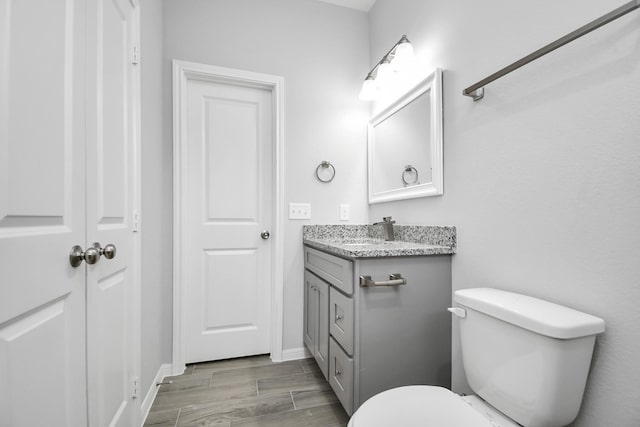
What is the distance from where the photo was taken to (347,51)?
7.19 feet

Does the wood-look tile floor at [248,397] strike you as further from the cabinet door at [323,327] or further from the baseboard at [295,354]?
the cabinet door at [323,327]

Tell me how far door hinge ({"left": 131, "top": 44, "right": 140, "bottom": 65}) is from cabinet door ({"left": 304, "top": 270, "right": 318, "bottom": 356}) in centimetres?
149

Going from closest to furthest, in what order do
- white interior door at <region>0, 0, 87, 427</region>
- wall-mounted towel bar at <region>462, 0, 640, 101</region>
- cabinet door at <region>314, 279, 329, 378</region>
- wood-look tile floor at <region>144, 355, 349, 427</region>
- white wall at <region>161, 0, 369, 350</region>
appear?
1. white interior door at <region>0, 0, 87, 427</region>
2. wall-mounted towel bar at <region>462, 0, 640, 101</region>
3. wood-look tile floor at <region>144, 355, 349, 427</region>
4. cabinet door at <region>314, 279, 329, 378</region>
5. white wall at <region>161, 0, 369, 350</region>

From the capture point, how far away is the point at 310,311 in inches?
74.3

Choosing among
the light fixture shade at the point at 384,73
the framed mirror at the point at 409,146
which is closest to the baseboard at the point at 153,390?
the framed mirror at the point at 409,146

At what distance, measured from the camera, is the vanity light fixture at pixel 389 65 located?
5.19ft

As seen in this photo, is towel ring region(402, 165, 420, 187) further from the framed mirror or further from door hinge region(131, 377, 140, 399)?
door hinge region(131, 377, 140, 399)

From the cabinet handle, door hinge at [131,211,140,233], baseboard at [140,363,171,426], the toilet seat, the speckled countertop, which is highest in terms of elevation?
door hinge at [131,211,140,233]

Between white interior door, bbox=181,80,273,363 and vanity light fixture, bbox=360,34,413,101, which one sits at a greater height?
vanity light fixture, bbox=360,34,413,101

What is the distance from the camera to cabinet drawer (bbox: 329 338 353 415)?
48.2 inches

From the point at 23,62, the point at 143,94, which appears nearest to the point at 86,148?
the point at 23,62

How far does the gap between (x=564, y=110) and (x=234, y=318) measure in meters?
2.10

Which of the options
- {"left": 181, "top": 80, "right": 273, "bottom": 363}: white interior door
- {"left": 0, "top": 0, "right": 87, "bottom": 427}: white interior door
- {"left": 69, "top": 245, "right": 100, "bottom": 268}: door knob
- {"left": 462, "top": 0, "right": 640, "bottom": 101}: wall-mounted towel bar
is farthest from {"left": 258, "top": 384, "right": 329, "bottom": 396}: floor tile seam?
{"left": 462, "top": 0, "right": 640, "bottom": 101}: wall-mounted towel bar

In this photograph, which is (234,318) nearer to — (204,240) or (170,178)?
(204,240)
